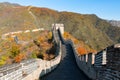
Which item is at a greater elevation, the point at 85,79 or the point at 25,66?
the point at 25,66

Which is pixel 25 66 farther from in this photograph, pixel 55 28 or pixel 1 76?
pixel 55 28

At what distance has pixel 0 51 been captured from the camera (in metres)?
126

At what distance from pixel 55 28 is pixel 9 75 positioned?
3276 inches

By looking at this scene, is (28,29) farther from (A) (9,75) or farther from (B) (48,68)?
(A) (9,75)

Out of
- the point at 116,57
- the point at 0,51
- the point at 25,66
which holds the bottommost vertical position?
the point at 0,51

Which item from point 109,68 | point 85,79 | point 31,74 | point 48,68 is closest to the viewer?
point 109,68

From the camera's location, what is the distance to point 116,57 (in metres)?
11.2

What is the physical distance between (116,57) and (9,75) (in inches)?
218

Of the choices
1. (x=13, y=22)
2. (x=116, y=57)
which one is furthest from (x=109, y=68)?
(x=13, y=22)

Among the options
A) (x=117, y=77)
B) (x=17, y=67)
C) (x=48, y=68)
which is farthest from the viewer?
(x=48, y=68)

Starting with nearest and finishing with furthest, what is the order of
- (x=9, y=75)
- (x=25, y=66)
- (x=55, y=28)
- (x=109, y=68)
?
(x=109, y=68), (x=9, y=75), (x=25, y=66), (x=55, y=28)

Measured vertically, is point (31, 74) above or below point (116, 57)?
below

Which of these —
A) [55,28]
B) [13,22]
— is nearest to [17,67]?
[55,28]

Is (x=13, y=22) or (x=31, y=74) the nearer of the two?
(x=31, y=74)
